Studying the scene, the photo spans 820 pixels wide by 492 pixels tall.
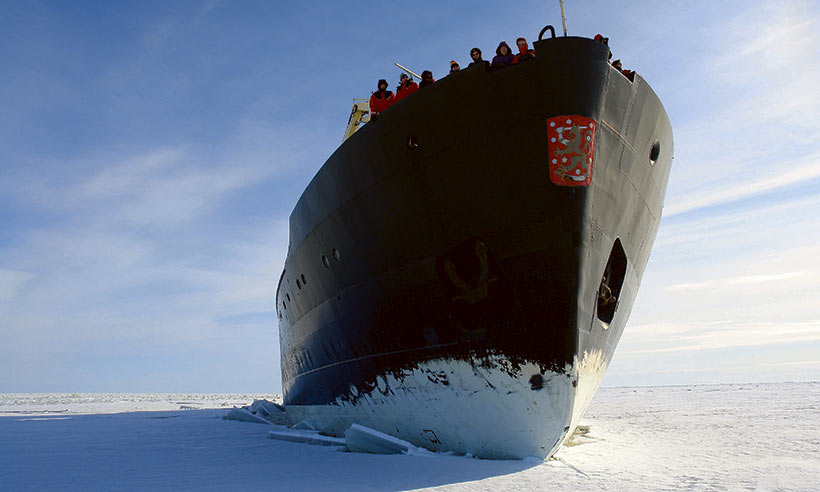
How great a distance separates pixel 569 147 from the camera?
5.24m

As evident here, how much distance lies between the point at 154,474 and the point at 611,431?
8.24 meters

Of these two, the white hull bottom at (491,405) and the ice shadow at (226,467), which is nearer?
the ice shadow at (226,467)

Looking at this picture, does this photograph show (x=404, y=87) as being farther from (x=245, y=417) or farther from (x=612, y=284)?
(x=245, y=417)

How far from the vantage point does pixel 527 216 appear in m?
5.37

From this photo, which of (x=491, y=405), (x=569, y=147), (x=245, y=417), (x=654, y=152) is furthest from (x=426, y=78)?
(x=245, y=417)

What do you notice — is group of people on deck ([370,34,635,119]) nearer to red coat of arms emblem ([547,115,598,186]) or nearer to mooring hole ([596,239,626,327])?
red coat of arms emblem ([547,115,598,186])

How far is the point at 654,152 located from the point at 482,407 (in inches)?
160

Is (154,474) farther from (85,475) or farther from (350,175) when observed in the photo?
(350,175)

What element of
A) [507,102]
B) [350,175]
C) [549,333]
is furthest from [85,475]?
[507,102]

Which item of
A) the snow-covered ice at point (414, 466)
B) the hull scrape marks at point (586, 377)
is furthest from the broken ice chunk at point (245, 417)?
the hull scrape marks at point (586, 377)

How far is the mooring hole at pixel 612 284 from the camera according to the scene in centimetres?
616

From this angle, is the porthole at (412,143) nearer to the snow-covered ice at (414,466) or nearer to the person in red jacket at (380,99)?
the person in red jacket at (380,99)

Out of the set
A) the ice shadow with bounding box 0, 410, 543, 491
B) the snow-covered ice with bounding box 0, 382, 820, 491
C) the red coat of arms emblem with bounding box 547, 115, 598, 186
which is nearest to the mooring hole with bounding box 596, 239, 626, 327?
the red coat of arms emblem with bounding box 547, 115, 598, 186

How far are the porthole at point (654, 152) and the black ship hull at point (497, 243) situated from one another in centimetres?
3
